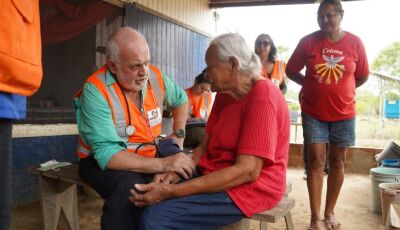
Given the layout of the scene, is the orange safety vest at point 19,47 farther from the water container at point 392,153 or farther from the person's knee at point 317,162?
the water container at point 392,153

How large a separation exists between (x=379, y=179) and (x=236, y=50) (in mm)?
2581

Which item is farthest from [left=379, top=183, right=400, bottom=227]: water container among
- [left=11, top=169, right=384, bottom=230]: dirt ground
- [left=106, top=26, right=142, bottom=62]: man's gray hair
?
[left=106, top=26, right=142, bottom=62]: man's gray hair

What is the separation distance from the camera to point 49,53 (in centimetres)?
587

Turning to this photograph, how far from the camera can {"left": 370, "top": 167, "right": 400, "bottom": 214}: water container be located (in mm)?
3474

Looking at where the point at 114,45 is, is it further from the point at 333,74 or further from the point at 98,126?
the point at 333,74

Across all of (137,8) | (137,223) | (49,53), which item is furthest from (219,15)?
(137,223)

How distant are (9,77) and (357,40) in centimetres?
260

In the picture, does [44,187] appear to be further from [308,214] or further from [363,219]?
[363,219]

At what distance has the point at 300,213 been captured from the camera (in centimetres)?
363

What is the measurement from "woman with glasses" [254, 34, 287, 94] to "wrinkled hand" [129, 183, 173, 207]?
2.93 metres

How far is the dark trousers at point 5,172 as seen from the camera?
1.30 meters

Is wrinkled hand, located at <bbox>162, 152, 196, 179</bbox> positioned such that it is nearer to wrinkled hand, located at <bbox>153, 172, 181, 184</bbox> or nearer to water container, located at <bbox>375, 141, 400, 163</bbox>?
wrinkled hand, located at <bbox>153, 172, 181, 184</bbox>

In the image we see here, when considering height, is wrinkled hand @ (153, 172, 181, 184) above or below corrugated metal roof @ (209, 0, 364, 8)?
below

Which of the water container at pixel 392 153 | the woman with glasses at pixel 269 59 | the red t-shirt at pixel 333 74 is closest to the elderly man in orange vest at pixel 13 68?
the red t-shirt at pixel 333 74
